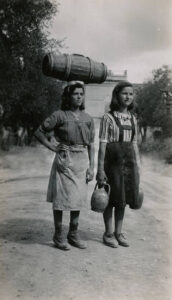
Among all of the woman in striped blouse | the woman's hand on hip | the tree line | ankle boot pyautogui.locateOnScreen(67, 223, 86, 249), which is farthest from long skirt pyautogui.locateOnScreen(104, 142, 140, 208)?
the tree line

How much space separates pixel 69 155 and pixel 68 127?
288 millimetres

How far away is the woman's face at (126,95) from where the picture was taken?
15.4 feet

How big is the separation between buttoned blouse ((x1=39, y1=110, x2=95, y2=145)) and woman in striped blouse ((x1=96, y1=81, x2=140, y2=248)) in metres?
0.22

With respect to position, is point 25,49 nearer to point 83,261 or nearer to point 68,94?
point 68,94

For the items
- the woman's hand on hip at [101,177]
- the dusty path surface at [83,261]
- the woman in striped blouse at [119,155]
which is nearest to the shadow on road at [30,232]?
the dusty path surface at [83,261]

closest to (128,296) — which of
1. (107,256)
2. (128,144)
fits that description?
(107,256)

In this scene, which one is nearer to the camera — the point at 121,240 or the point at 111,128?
the point at 111,128

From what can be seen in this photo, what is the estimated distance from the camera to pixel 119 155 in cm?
472

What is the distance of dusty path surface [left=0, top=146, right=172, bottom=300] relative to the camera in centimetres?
361

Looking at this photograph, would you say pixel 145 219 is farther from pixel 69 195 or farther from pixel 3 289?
pixel 3 289

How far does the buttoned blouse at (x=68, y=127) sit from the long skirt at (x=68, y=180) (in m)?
0.10

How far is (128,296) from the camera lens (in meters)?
3.62

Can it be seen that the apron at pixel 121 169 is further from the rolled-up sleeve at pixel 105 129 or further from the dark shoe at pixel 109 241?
the dark shoe at pixel 109 241

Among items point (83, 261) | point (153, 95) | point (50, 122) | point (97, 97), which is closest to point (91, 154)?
point (50, 122)
